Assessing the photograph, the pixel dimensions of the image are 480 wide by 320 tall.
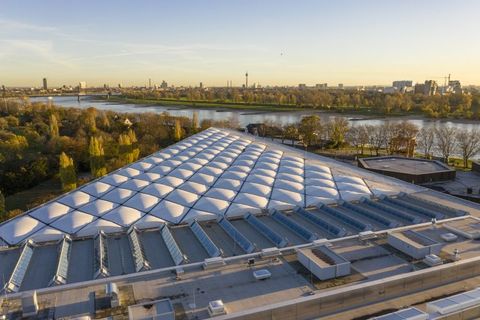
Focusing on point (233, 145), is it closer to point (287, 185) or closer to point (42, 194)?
point (287, 185)

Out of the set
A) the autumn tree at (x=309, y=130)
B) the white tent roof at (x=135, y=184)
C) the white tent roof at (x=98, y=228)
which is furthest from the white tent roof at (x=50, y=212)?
the autumn tree at (x=309, y=130)

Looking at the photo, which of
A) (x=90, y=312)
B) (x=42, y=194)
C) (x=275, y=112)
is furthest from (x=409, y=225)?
(x=275, y=112)

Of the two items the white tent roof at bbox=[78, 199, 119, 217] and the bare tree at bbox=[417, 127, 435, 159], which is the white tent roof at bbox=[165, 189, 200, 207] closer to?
the white tent roof at bbox=[78, 199, 119, 217]

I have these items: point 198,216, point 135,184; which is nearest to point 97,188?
point 135,184

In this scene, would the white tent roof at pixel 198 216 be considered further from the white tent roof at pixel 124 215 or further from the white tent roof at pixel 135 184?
the white tent roof at pixel 135 184

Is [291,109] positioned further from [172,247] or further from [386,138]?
[172,247]

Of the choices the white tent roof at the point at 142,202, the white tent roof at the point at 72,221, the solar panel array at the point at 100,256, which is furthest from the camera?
the white tent roof at the point at 142,202

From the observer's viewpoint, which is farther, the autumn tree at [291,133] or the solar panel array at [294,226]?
the autumn tree at [291,133]

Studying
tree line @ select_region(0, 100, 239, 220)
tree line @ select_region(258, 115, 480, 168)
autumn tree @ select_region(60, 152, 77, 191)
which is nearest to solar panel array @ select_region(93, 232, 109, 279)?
tree line @ select_region(0, 100, 239, 220)

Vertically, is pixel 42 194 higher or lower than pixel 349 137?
lower
